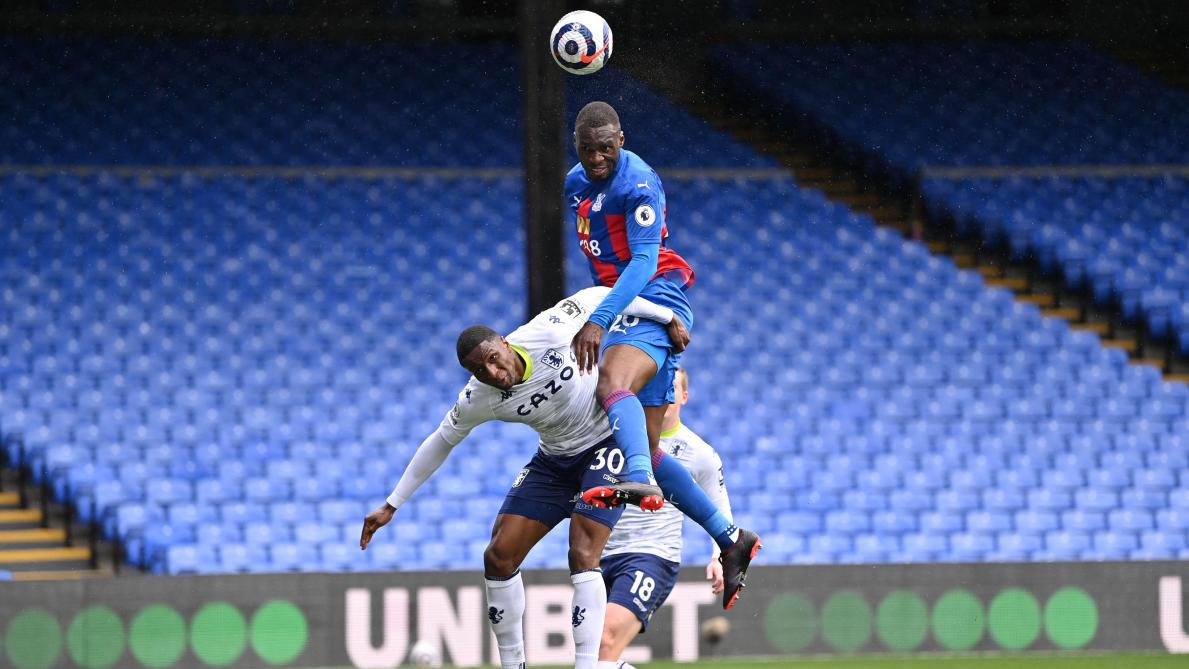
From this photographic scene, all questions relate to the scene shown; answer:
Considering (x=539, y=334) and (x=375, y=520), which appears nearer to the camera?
(x=539, y=334)

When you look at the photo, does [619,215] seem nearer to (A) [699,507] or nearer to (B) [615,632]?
(A) [699,507]

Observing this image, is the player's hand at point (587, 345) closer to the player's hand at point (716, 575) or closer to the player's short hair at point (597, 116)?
the player's short hair at point (597, 116)

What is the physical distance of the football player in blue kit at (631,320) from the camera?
6332 millimetres

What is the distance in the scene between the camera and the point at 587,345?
6.30m

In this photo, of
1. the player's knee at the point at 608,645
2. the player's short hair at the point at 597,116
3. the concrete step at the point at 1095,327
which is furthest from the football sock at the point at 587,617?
the concrete step at the point at 1095,327

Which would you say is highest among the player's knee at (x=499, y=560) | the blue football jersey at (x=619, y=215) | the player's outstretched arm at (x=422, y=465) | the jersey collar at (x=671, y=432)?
the blue football jersey at (x=619, y=215)

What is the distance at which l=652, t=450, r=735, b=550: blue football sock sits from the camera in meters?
6.60

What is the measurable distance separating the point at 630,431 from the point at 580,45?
172cm

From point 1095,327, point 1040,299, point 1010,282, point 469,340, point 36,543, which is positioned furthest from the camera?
point 1010,282

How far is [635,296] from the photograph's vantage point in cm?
645

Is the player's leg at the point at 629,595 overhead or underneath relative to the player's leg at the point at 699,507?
underneath

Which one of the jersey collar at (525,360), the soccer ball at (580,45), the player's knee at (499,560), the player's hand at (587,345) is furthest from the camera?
the soccer ball at (580,45)

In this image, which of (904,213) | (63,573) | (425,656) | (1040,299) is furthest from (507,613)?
(904,213)

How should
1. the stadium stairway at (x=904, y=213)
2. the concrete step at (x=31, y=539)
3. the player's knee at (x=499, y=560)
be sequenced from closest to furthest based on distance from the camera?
the player's knee at (x=499, y=560), the concrete step at (x=31, y=539), the stadium stairway at (x=904, y=213)
